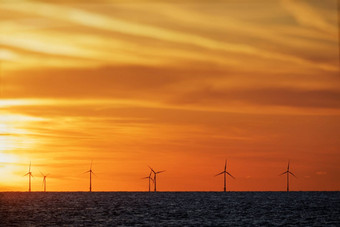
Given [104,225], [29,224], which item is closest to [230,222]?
[104,225]

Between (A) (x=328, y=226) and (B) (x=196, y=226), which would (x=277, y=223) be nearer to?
(A) (x=328, y=226)

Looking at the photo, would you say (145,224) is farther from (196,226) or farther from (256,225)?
(256,225)

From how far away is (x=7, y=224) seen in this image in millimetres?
134125

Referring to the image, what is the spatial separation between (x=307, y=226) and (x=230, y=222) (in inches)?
664

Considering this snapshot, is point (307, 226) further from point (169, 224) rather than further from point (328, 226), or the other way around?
point (169, 224)

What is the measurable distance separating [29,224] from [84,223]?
1140 cm

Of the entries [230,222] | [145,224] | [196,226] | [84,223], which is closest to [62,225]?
[84,223]

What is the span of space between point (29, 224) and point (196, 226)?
115 ft

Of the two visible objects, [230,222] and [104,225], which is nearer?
[104,225]

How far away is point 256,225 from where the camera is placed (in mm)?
132750

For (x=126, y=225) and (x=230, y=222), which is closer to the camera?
(x=126, y=225)

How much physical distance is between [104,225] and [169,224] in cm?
1353

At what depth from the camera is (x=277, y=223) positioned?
13975 cm

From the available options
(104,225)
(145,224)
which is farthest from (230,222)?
(104,225)
